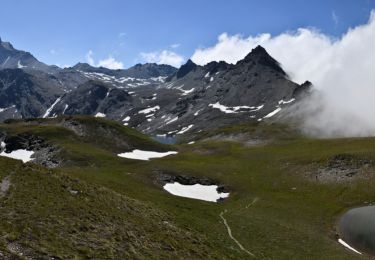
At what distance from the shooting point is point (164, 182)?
88.6 m

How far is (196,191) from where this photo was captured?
281ft

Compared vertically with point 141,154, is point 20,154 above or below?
below

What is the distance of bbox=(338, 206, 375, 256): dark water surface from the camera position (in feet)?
179

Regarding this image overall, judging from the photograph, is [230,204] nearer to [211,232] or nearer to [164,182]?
[164,182]

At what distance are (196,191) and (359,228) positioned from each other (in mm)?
33447

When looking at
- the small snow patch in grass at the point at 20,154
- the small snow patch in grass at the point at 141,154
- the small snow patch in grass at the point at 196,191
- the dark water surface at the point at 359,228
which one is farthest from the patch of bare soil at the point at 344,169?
the small snow patch in grass at the point at 20,154

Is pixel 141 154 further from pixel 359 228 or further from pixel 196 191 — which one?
pixel 359 228

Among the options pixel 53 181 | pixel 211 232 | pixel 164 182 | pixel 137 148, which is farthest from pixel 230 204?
pixel 137 148

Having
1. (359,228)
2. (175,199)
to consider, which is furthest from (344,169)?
(175,199)

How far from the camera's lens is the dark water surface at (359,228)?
54.4m

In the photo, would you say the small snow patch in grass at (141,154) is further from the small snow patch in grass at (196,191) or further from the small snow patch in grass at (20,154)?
the small snow patch in grass at (196,191)

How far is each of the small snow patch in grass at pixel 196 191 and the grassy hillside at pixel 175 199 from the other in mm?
2774

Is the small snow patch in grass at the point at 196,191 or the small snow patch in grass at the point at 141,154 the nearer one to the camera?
the small snow patch in grass at the point at 196,191

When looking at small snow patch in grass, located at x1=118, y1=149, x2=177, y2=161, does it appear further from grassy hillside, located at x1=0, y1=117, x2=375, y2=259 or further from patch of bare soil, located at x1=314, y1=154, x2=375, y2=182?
patch of bare soil, located at x1=314, y1=154, x2=375, y2=182
